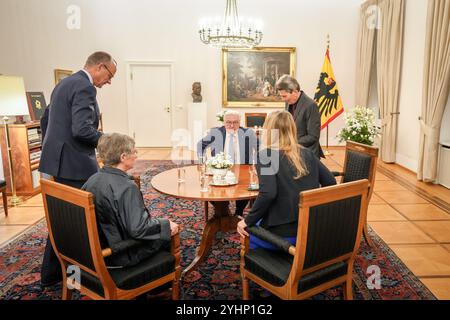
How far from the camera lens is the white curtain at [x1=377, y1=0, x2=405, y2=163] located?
21.5 feet

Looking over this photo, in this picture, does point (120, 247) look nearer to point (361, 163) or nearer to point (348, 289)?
point (348, 289)

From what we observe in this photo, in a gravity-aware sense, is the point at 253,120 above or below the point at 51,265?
above

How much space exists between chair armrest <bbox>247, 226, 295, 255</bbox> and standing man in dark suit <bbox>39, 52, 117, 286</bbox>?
1.21 metres

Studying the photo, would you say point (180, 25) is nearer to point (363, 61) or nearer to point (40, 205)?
point (363, 61)

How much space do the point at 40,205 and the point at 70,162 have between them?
8.41 ft

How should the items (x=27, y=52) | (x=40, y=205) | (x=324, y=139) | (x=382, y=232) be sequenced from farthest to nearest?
(x=324, y=139) < (x=27, y=52) < (x=40, y=205) < (x=382, y=232)

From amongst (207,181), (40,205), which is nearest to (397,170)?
(207,181)

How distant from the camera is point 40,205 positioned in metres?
4.66

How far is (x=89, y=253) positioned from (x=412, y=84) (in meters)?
6.08

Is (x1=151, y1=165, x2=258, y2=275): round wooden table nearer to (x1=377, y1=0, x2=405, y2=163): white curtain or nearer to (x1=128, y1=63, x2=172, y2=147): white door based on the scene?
(x1=377, y1=0, x2=405, y2=163): white curtain

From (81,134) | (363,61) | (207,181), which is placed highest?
(363,61)

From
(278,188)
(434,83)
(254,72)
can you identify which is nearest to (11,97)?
(278,188)

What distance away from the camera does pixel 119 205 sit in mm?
1910

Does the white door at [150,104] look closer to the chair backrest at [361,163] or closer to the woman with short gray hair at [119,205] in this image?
the chair backrest at [361,163]
